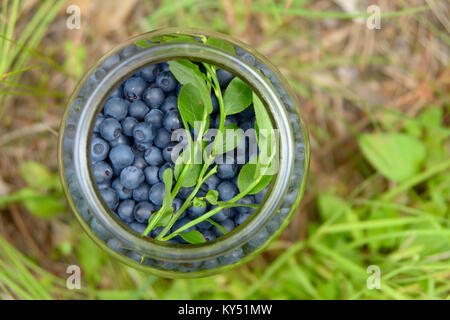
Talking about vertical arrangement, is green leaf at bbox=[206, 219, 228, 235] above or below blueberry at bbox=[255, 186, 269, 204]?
below

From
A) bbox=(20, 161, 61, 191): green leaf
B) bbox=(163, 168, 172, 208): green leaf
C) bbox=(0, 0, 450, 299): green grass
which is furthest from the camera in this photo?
bbox=(20, 161, 61, 191): green leaf

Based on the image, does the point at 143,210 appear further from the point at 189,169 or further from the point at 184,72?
the point at 184,72

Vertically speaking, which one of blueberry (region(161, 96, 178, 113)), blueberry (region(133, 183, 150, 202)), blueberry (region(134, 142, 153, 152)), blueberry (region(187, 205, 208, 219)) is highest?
blueberry (region(161, 96, 178, 113))

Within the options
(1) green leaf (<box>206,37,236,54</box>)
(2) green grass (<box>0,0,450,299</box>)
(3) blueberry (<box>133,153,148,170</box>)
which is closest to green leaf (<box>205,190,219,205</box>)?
(3) blueberry (<box>133,153,148,170</box>)

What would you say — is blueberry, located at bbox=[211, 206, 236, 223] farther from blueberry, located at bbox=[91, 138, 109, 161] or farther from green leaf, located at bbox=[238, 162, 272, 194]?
blueberry, located at bbox=[91, 138, 109, 161]

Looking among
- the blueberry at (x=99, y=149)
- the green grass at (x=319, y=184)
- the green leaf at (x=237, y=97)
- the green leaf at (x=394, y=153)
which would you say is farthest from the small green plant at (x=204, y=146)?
the green leaf at (x=394, y=153)
